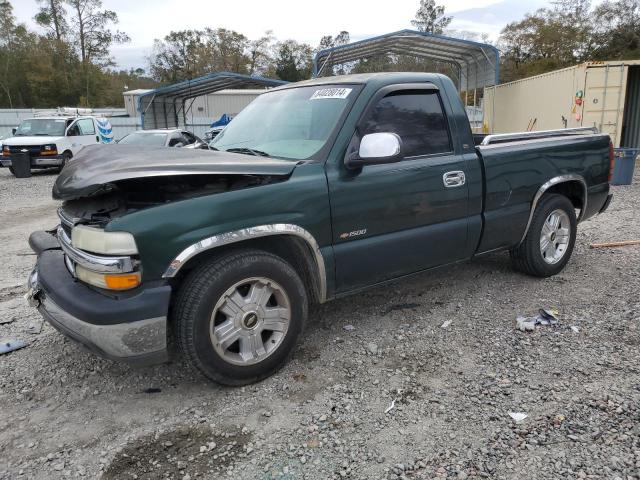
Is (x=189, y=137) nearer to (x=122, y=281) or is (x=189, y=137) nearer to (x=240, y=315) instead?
(x=240, y=315)

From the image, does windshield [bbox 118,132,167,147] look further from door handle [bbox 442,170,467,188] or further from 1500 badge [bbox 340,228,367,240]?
1500 badge [bbox 340,228,367,240]

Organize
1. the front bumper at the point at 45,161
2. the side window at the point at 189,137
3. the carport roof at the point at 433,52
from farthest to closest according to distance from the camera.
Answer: the carport roof at the point at 433,52 < the front bumper at the point at 45,161 < the side window at the point at 189,137

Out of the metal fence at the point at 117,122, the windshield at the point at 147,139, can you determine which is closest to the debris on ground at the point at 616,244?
the windshield at the point at 147,139

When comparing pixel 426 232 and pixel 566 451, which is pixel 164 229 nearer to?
pixel 426 232

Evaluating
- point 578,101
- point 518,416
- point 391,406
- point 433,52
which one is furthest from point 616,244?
point 433,52

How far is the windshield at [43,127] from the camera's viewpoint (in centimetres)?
1702

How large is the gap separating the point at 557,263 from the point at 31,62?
54.2 m

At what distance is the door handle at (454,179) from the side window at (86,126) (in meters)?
17.2

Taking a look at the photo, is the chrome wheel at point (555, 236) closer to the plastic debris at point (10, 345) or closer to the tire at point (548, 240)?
the tire at point (548, 240)

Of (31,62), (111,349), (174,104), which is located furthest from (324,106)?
(31,62)

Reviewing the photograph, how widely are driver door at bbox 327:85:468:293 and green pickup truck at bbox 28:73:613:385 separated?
1cm

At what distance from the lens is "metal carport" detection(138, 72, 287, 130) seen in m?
23.2

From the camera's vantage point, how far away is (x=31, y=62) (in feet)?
154

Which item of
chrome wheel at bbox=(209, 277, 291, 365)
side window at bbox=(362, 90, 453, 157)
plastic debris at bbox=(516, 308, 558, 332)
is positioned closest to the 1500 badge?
chrome wheel at bbox=(209, 277, 291, 365)
